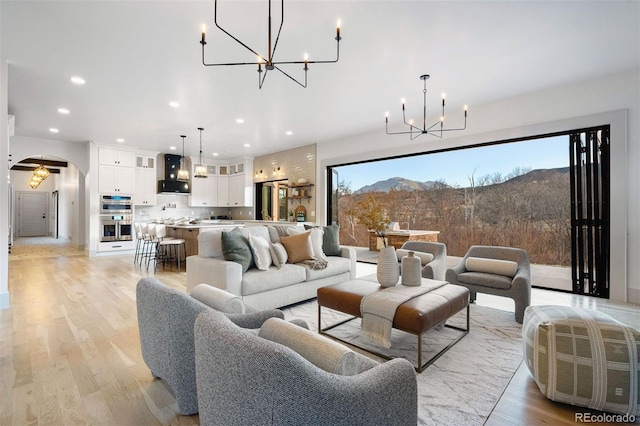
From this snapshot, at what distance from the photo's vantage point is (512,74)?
3883mm

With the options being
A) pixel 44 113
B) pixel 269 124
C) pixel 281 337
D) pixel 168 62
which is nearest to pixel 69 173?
pixel 44 113

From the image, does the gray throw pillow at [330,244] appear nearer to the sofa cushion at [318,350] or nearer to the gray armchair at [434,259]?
the gray armchair at [434,259]

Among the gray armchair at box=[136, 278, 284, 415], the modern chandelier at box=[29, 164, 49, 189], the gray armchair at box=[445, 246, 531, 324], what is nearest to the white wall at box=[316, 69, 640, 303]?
the gray armchair at box=[445, 246, 531, 324]

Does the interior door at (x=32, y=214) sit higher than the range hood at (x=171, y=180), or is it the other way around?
the range hood at (x=171, y=180)

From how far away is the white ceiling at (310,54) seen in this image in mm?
2674

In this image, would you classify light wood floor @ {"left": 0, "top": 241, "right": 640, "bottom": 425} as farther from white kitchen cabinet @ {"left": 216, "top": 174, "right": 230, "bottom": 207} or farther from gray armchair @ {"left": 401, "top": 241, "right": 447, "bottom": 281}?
white kitchen cabinet @ {"left": 216, "top": 174, "right": 230, "bottom": 207}

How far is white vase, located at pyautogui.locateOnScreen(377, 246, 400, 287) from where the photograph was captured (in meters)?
2.79

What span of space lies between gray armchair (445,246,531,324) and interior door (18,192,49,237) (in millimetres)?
17455

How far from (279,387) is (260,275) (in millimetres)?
2546

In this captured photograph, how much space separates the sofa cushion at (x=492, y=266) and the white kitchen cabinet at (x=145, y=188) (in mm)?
8593

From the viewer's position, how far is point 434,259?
13.0ft

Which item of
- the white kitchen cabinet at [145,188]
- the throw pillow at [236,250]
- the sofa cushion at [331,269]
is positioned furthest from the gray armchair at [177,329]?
the white kitchen cabinet at [145,188]

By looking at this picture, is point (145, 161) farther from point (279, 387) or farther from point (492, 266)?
point (279, 387)

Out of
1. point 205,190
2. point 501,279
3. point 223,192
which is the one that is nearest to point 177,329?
point 501,279
